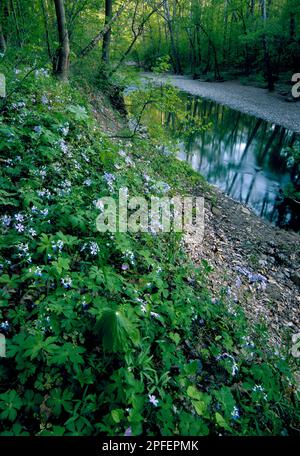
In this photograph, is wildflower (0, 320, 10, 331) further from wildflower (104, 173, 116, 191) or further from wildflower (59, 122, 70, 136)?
wildflower (59, 122, 70, 136)

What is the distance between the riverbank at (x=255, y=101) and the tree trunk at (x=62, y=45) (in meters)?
14.0

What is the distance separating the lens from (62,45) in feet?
21.3

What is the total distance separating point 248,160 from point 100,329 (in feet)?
40.6

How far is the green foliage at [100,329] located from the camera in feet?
6.41

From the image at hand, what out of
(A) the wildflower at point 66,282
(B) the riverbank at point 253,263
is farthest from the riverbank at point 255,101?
(A) the wildflower at point 66,282

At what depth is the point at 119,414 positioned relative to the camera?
1.87 meters

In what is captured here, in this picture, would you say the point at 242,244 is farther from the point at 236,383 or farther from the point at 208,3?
the point at 208,3

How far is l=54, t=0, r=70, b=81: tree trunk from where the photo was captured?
6141 mm

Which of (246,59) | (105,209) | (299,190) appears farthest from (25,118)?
(246,59)

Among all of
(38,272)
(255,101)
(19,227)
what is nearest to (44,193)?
(19,227)

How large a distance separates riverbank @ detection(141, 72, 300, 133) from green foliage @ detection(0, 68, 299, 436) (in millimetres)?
16326

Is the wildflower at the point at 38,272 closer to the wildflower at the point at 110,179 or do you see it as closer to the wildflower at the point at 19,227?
the wildflower at the point at 19,227

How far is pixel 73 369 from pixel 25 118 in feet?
11.7

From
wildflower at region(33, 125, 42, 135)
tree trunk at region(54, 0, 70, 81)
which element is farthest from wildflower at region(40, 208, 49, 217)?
tree trunk at region(54, 0, 70, 81)
